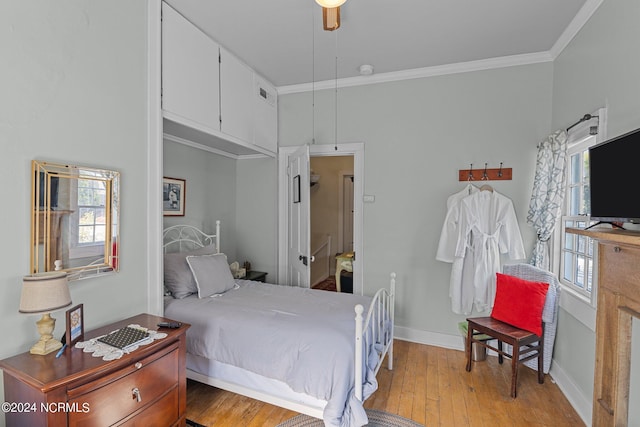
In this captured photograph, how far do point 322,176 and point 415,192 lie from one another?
2506mm

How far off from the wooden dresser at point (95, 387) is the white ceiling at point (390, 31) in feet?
7.63

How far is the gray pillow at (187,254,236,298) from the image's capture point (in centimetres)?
261

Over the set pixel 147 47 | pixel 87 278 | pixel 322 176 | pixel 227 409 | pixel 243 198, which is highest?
pixel 147 47

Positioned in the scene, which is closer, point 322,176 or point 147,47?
point 147,47

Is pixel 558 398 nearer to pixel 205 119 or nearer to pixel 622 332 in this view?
pixel 622 332

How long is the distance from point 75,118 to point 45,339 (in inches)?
45.2

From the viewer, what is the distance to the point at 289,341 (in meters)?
1.97

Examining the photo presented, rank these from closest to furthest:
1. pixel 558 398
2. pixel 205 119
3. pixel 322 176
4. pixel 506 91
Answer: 1. pixel 558 398
2. pixel 205 119
3. pixel 506 91
4. pixel 322 176

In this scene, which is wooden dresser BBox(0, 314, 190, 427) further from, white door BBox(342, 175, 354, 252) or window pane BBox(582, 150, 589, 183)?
white door BBox(342, 175, 354, 252)

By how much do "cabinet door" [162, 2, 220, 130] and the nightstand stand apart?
5.62 ft

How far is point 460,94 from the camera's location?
3176mm

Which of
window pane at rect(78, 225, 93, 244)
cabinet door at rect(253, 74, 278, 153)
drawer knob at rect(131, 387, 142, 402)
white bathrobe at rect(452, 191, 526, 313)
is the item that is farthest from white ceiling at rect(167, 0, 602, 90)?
drawer knob at rect(131, 387, 142, 402)

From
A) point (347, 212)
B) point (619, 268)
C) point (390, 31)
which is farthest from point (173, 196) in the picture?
point (347, 212)

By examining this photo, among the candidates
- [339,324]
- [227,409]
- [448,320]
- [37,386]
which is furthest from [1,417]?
[448,320]
